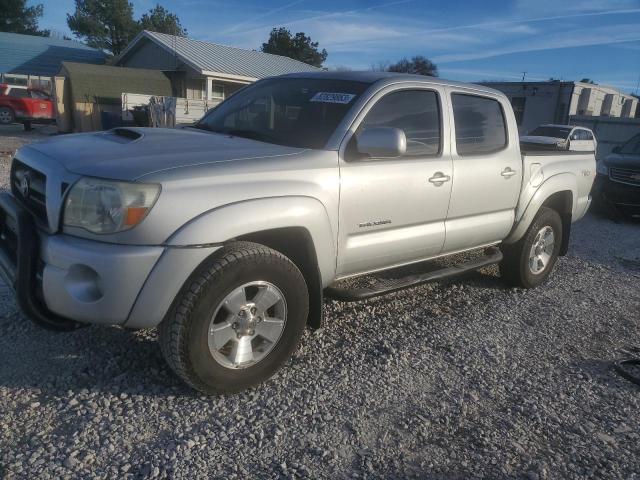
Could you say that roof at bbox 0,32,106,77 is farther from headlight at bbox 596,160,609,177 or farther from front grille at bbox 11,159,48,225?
front grille at bbox 11,159,48,225

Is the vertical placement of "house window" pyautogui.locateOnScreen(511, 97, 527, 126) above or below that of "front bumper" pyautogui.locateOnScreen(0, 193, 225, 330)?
above

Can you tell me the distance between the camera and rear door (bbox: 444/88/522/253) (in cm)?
403

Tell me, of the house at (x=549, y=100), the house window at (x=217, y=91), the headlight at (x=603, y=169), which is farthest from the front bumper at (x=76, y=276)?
the house window at (x=217, y=91)

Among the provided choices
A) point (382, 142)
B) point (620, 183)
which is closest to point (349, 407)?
point (382, 142)

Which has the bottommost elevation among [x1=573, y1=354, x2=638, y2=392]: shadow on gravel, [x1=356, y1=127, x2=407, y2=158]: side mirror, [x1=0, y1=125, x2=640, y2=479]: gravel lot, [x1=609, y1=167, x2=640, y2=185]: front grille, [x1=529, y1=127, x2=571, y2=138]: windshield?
[x1=573, y1=354, x2=638, y2=392]: shadow on gravel

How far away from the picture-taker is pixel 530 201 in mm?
4730

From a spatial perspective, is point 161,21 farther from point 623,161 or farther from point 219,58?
point 623,161

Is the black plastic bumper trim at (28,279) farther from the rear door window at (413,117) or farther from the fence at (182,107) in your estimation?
the fence at (182,107)

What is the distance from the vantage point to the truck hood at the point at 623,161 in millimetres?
10102

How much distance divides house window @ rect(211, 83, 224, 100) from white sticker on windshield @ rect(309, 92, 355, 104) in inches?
940

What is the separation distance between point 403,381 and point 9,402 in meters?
2.21

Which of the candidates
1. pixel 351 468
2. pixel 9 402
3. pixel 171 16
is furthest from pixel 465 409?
pixel 171 16

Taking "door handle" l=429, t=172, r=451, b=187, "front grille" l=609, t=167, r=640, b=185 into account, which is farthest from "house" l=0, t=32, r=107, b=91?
"door handle" l=429, t=172, r=451, b=187

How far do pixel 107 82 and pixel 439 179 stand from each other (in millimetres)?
22179
